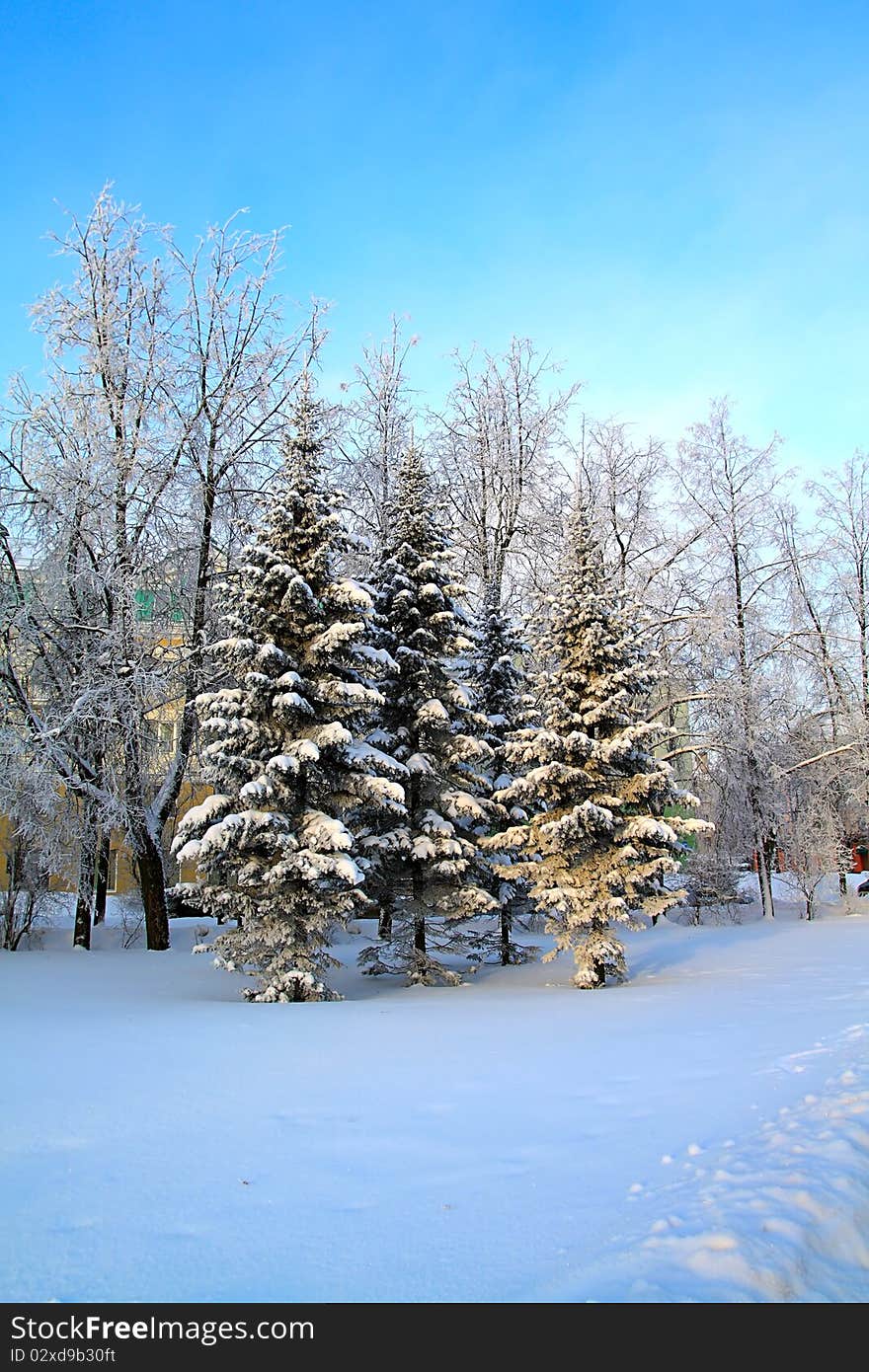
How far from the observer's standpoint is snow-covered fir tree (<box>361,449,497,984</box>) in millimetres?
15047

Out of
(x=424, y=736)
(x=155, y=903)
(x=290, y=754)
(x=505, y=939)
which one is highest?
(x=424, y=736)

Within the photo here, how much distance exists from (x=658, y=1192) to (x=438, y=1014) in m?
7.47

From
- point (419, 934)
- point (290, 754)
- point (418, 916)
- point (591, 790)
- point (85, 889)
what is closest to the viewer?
point (290, 754)

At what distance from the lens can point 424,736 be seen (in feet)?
52.0

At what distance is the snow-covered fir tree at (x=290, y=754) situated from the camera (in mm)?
12477

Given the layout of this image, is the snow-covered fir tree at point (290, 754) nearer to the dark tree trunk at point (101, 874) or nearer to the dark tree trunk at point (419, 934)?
the dark tree trunk at point (419, 934)

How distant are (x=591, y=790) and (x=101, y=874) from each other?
11.8 m

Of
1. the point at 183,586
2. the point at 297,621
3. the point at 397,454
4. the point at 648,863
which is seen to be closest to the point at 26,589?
the point at 183,586

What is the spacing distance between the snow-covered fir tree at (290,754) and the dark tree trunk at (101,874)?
17.6 ft

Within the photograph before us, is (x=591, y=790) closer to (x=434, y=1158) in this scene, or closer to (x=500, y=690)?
(x=500, y=690)

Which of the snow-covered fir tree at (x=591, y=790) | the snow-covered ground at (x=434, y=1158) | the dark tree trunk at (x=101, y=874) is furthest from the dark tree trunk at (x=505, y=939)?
the dark tree trunk at (x=101, y=874)

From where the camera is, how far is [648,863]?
14602mm

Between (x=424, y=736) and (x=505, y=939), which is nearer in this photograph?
(x=424, y=736)

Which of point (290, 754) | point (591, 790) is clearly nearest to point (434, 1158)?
point (290, 754)
